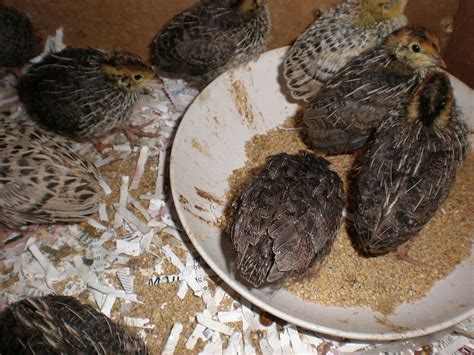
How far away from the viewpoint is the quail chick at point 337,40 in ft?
8.68

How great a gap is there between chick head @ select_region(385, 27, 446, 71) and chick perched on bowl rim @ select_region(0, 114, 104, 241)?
1866 millimetres

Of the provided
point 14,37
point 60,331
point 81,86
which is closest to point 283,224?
point 60,331

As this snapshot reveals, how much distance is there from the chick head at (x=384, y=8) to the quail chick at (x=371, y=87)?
0.24 metres

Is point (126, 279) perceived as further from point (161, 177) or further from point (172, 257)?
point (161, 177)

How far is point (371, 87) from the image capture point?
239cm

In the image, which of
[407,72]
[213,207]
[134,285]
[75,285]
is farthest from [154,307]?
[407,72]

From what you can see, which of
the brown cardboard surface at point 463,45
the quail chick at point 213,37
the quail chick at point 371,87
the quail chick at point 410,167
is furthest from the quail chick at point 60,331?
the brown cardboard surface at point 463,45

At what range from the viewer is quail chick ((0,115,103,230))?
2.32m

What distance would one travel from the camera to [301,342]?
7.80ft

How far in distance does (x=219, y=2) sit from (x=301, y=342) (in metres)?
2.14

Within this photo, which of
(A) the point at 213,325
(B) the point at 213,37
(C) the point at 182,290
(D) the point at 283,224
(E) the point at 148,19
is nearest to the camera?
(D) the point at 283,224

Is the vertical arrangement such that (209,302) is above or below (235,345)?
above

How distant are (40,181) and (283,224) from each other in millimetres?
1321

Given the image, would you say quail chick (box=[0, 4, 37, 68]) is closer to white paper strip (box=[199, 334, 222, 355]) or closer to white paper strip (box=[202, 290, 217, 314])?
white paper strip (box=[202, 290, 217, 314])
